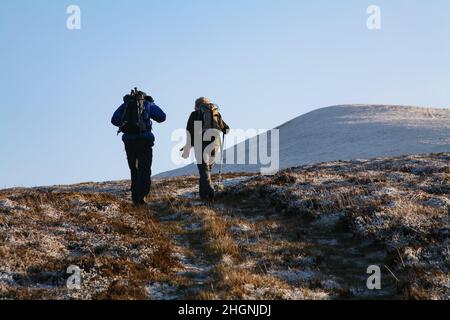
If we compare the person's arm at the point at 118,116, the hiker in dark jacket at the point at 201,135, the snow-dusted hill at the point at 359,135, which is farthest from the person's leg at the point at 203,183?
the snow-dusted hill at the point at 359,135

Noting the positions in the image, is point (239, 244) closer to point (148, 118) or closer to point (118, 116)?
point (148, 118)

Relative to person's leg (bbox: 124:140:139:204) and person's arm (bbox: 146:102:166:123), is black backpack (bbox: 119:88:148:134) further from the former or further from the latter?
person's leg (bbox: 124:140:139:204)

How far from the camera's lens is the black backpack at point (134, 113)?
17.8 meters

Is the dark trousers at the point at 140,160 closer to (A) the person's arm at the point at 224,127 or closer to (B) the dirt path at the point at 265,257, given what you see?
(B) the dirt path at the point at 265,257

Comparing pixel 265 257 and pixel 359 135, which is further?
pixel 359 135

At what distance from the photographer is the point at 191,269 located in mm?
10820

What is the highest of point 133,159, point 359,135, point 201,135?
point 359,135

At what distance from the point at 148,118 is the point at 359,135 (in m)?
55.1

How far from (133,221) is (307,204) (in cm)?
593

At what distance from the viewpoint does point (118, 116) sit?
59.4 ft

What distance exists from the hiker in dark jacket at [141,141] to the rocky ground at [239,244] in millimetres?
1201

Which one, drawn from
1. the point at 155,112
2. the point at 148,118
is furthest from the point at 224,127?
the point at 148,118
